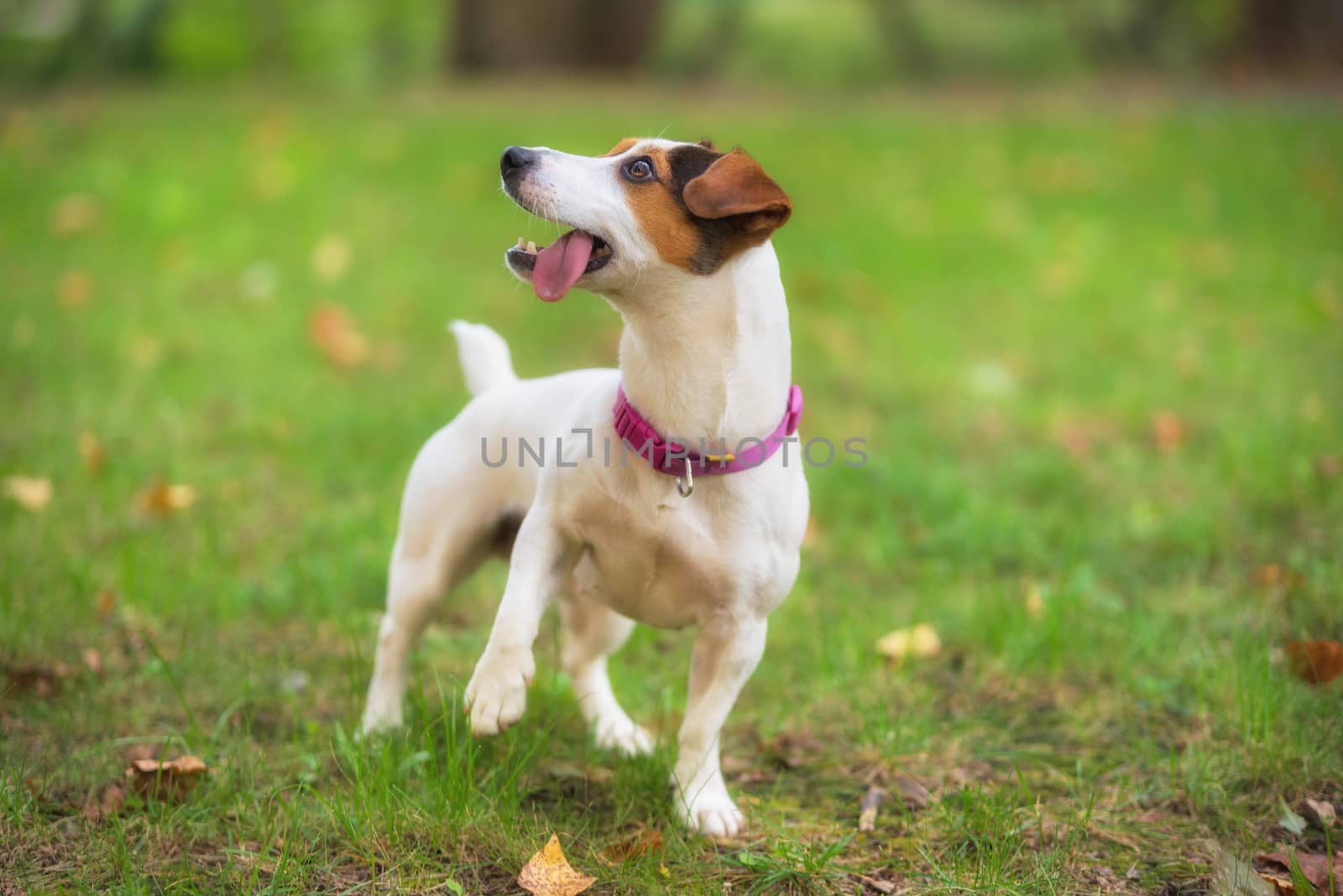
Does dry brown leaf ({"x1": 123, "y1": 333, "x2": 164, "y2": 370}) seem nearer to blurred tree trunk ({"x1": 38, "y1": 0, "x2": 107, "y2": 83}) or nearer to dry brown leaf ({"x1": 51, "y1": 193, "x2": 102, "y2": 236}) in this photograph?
dry brown leaf ({"x1": 51, "y1": 193, "x2": 102, "y2": 236})

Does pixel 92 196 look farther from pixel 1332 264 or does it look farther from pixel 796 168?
pixel 1332 264

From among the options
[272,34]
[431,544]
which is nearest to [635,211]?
[431,544]

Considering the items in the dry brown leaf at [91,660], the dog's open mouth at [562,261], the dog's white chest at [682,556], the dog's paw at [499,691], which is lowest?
the dry brown leaf at [91,660]

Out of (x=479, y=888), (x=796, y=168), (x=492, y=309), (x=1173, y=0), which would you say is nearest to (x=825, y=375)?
(x=492, y=309)

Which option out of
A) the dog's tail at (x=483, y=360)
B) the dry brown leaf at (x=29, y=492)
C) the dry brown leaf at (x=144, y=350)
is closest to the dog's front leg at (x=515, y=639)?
the dog's tail at (x=483, y=360)

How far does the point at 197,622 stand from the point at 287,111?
24.2 feet

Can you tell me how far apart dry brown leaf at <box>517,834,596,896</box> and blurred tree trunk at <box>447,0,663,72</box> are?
10096mm

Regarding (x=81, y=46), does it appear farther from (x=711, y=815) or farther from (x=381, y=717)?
(x=711, y=815)

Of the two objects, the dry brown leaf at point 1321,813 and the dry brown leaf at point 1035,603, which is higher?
the dry brown leaf at point 1321,813

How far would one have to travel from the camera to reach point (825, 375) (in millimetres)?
6516

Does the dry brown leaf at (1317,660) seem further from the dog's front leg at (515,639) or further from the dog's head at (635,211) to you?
the dog's front leg at (515,639)

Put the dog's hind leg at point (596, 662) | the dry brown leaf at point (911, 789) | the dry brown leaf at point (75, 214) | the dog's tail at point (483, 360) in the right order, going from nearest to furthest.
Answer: the dry brown leaf at point (911, 789) < the dog's hind leg at point (596, 662) < the dog's tail at point (483, 360) < the dry brown leaf at point (75, 214)

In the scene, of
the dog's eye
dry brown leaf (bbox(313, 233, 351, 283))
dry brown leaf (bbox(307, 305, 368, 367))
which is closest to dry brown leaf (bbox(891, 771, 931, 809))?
the dog's eye

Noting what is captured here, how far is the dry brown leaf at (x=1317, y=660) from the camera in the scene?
3289 mm
